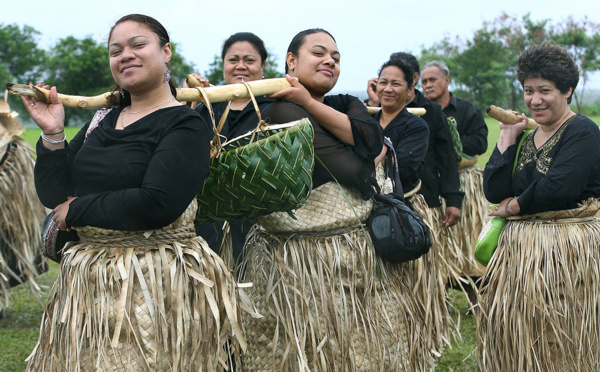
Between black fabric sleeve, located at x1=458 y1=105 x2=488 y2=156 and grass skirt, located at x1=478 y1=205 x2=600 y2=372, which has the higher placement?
black fabric sleeve, located at x1=458 y1=105 x2=488 y2=156

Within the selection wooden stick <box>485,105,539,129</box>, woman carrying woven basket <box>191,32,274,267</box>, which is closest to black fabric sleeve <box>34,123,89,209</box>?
woman carrying woven basket <box>191,32,274,267</box>

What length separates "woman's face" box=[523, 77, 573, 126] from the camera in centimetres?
316

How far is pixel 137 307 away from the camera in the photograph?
2109 mm

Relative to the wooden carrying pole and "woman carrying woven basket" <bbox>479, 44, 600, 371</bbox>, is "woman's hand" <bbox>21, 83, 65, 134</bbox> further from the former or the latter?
"woman carrying woven basket" <bbox>479, 44, 600, 371</bbox>

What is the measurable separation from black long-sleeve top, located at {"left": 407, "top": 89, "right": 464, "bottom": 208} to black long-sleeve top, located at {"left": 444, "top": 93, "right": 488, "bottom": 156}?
1203 mm

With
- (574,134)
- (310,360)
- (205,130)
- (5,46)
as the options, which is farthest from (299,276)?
(5,46)

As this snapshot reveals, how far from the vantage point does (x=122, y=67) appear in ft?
7.14

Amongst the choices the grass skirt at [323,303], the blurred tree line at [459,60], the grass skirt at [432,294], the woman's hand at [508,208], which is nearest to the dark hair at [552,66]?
the woman's hand at [508,208]

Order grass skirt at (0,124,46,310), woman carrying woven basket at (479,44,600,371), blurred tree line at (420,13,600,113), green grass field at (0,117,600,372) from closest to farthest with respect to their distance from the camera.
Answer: woman carrying woven basket at (479,44,600,371), green grass field at (0,117,600,372), grass skirt at (0,124,46,310), blurred tree line at (420,13,600,113)

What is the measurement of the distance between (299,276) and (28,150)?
124 inches

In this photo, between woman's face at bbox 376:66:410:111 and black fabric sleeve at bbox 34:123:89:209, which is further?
woman's face at bbox 376:66:410:111

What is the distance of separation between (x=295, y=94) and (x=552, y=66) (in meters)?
1.38

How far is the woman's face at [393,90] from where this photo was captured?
402 cm

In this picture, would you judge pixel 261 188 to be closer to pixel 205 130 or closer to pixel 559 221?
pixel 205 130
